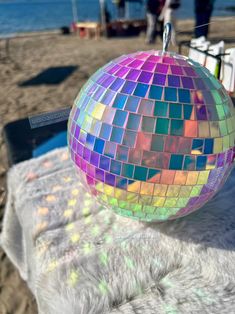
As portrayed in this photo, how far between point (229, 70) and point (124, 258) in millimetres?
1839

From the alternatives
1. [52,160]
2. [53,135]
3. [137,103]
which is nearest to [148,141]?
[137,103]

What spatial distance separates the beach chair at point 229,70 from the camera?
249cm

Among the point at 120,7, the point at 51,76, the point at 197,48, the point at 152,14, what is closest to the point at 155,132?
the point at 197,48

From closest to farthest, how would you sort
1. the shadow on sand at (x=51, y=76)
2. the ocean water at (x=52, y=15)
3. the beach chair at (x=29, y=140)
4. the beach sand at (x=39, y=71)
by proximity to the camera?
the beach sand at (x=39, y=71)
the beach chair at (x=29, y=140)
the shadow on sand at (x=51, y=76)
the ocean water at (x=52, y=15)

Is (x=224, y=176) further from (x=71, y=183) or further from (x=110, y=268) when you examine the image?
(x=71, y=183)

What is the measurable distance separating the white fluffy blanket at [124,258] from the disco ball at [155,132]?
0.26 m

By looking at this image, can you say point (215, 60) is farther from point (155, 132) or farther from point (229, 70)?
point (155, 132)

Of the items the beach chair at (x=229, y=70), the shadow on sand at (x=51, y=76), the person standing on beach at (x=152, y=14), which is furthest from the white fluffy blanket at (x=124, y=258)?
the person standing on beach at (x=152, y=14)

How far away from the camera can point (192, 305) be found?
1.23 metres

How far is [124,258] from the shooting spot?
1.41m

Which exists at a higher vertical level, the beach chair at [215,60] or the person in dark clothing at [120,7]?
the beach chair at [215,60]

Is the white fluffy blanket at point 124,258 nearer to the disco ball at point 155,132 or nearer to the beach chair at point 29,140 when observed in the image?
the disco ball at point 155,132

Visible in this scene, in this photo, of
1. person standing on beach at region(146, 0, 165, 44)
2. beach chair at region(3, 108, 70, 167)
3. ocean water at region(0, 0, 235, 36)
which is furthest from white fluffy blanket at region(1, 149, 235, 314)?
person standing on beach at region(146, 0, 165, 44)

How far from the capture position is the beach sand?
200 centimetres
